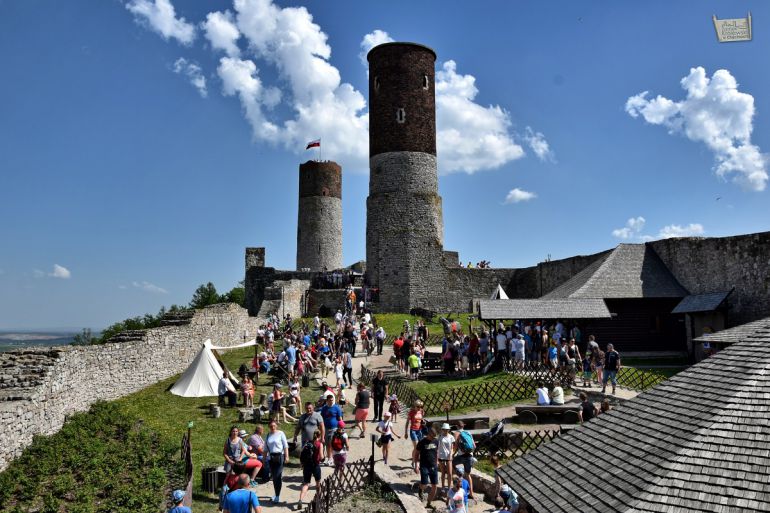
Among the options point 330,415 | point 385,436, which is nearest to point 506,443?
point 385,436

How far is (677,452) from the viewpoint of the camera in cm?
561

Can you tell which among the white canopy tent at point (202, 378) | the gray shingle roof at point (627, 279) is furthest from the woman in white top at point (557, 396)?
the white canopy tent at point (202, 378)

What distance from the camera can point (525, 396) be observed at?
1739 centimetres

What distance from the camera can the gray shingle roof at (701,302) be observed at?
2203cm

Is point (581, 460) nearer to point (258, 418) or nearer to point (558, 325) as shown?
point (258, 418)

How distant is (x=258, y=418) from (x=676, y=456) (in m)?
12.0

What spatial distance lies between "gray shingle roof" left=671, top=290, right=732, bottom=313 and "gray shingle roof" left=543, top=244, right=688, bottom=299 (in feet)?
2.34

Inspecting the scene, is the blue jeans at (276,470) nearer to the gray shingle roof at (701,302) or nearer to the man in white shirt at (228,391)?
the man in white shirt at (228,391)

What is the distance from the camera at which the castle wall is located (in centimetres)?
2103

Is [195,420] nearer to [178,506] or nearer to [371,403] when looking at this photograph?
[371,403]

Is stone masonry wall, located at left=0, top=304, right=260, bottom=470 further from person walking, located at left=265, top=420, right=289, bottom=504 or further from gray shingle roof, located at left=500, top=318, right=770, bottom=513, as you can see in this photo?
gray shingle roof, located at left=500, top=318, right=770, bottom=513

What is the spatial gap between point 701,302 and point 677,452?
2026 cm

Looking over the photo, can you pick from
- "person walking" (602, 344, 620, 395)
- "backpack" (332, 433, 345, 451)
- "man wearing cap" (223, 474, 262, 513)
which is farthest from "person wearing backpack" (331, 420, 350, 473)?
"person walking" (602, 344, 620, 395)

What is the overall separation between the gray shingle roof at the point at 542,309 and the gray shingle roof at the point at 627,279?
191cm
